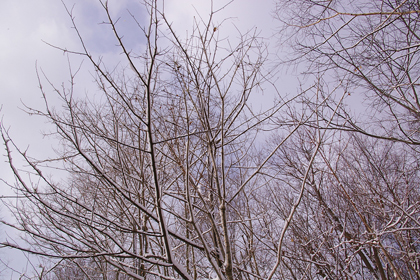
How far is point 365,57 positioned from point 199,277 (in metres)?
4.29

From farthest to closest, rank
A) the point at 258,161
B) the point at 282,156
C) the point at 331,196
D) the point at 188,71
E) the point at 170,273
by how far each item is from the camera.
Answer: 1. the point at 282,156
2. the point at 258,161
3. the point at 331,196
4. the point at 170,273
5. the point at 188,71

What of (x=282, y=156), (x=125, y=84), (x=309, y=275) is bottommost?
(x=309, y=275)

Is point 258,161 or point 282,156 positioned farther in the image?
point 282,156

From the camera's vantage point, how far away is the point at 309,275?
4.14m

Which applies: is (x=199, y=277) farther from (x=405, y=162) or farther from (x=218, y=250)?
(x=405, y=162)

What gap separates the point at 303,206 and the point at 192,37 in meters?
4.47

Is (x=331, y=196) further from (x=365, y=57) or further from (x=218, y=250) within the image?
(x=218, y=250)

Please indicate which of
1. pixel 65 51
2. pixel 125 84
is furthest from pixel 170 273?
pixel 65 51

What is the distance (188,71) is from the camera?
6.50 ft

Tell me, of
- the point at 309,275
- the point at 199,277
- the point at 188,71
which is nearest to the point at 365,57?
the point at 188,71

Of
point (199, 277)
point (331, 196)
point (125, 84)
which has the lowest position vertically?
point (199, 277)

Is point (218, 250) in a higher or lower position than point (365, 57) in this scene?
lower

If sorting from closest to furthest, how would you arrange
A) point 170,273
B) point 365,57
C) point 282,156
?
point 365,57 < point 170,273 < point 282,156

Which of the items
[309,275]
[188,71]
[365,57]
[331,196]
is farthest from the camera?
[331,196]
